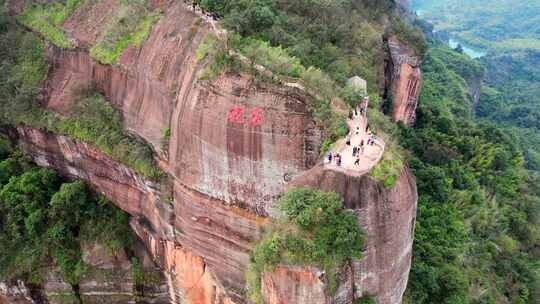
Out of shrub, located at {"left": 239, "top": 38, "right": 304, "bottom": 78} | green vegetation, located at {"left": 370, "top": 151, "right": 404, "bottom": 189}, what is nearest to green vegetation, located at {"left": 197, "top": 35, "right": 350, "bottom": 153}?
shrub, located at {"left": 239, "top": 38, "right": 304, "bottom": 78}

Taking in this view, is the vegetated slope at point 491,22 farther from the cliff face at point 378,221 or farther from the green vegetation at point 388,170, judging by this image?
the green vegetation at point 388,170

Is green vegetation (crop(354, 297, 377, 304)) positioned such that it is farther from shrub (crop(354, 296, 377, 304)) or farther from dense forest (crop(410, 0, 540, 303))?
dense forest (crop(410, 0, 540, 303))

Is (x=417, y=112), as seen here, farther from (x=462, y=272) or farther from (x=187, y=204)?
(x=187, y=204)

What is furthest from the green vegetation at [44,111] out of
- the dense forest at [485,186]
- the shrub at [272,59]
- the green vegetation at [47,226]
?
the dense forest at [485,186]

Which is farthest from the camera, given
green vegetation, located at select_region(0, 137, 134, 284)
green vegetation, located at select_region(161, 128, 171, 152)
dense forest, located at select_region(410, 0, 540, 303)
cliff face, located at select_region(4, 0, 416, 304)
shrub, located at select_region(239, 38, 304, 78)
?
dense forest, located at select_region(410, 0, 540, 303)

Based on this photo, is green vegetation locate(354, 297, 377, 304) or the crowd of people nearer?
the crowd of people

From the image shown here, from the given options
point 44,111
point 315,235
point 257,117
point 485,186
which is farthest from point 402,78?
point 44,111

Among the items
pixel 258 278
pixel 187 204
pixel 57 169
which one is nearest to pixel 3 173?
pixel 57 169
